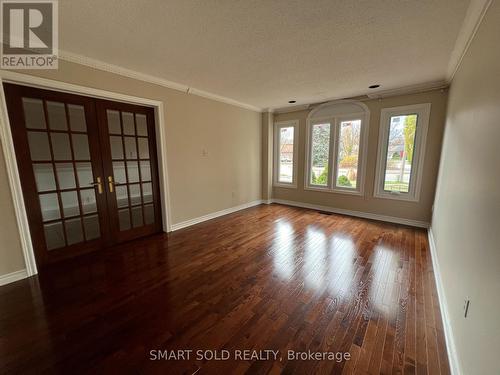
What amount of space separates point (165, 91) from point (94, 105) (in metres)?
1.03

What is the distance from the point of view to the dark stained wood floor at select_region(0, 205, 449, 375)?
1396mm

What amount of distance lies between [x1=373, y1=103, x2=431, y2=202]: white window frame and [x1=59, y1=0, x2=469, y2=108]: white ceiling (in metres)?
0.52

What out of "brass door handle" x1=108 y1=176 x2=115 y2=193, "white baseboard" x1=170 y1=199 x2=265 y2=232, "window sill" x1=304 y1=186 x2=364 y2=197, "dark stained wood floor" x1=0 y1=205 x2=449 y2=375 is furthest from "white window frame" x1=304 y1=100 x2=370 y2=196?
"brass door handle" x1=108 y1=176 x2=115 y2=193

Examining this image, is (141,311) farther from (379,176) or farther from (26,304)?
(379,176)

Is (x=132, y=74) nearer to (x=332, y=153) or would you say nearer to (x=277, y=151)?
(x=277, y=151)

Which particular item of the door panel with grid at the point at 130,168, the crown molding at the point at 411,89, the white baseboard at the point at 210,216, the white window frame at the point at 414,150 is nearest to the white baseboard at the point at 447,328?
the white window frame at the point at 414,150

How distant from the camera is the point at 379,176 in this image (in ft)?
13.6

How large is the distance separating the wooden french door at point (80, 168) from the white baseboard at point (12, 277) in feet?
0.73

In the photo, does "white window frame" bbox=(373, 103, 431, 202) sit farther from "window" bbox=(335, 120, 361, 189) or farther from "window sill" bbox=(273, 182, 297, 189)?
"window sill" bbox=(273, 182, 297, 189)

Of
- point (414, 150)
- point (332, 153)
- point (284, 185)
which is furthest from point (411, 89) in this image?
point (284, 185)

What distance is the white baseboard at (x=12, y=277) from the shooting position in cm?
219

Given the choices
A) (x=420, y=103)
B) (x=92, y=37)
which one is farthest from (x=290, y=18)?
(x=420, y=103)

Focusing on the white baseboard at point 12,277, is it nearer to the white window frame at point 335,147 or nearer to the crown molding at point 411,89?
the white window frame at point 335,147

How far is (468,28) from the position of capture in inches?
74.2
